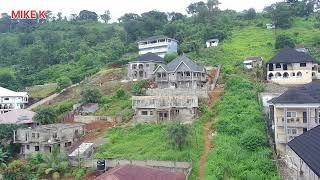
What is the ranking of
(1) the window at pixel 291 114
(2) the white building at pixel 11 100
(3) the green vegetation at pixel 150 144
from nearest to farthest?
(1) the window at pixel 291 114
(3) the green vegetation at pixel 150 144
(2) the white building at pixel 11 100

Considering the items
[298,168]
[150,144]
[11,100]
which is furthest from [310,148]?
[11,100]

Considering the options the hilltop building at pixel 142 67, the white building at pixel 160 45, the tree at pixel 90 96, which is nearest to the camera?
the tree at pixel 90 96

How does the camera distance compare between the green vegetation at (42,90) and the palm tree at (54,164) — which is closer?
the palm tree at (54,164)

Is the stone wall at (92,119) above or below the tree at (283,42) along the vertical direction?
below

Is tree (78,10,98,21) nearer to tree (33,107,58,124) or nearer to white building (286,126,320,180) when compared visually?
tree (33,107,58,124)

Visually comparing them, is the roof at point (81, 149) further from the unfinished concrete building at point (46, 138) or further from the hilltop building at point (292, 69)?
the hilltop building at point (292, 69)

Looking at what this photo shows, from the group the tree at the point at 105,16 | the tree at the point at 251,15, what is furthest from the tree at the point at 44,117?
the tree at the point at 105,16

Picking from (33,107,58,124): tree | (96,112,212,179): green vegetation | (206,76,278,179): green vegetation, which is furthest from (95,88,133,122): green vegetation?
(206,76,278,179): green vegetation
